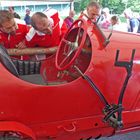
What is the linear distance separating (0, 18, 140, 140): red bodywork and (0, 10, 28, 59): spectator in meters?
0.71

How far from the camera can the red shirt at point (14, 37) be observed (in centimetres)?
282

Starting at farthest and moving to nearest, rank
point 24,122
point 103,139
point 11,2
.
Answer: point 11,2 < point 103,139 < point 24,122

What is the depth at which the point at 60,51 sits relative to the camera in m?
2.49

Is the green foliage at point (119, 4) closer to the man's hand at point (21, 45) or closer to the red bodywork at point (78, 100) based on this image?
the man's hand at point (21, 45)

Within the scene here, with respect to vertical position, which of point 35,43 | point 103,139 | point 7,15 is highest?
point 7,15

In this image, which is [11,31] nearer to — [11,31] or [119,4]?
[11,31]

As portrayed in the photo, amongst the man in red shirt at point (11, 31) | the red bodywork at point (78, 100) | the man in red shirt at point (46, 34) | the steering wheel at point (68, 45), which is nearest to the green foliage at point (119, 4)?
the man in red shirt at point (46, 34)

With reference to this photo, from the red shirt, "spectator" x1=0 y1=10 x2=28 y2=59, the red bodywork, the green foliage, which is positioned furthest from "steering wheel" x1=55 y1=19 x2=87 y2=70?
the green foliage

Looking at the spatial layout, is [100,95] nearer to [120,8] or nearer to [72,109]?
[72,109]

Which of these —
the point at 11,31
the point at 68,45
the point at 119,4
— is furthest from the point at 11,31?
the point at 119,4

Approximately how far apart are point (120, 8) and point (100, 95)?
8.20 m

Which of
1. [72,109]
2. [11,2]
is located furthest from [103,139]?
[11,2]

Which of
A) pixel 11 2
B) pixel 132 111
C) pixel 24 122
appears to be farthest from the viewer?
pixel 11 2

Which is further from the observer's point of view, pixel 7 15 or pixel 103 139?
pixel 103 139
